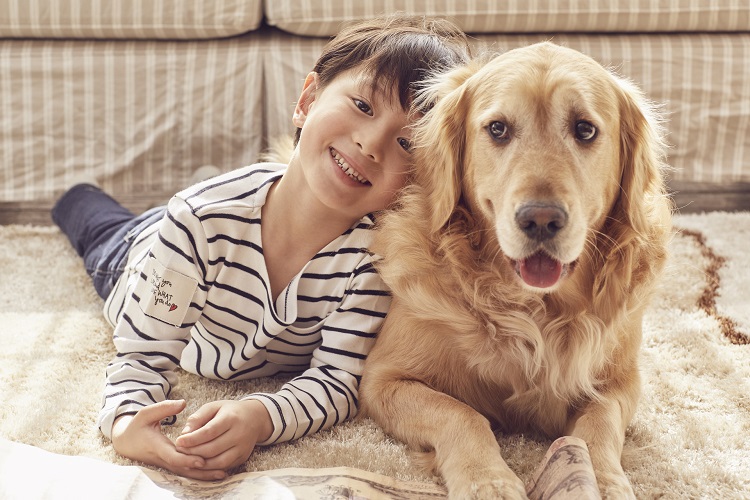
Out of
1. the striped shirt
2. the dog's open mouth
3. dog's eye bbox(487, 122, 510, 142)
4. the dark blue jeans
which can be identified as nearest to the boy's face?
the striped shirt

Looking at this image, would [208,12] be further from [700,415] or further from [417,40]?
[700,415]

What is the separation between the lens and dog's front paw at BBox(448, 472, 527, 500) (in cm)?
117

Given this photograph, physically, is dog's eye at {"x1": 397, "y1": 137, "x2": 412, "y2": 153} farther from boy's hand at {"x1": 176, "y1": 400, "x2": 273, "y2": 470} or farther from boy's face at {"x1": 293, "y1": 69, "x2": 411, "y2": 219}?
boy's hand at {"x1": 176, "y1": 400, "x2": 273, "y2": 470}

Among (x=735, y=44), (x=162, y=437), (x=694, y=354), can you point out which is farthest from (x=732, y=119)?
(x=162, y=437)

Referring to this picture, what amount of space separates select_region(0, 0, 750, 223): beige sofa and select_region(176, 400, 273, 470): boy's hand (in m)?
1.62

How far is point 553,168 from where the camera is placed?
4.26 feet

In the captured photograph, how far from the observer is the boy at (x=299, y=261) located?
156 cm

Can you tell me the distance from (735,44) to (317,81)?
1921 mm

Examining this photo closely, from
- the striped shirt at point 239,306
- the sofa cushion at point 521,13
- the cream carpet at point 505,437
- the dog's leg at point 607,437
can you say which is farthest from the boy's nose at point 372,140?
the sofa cushion at point 521,13

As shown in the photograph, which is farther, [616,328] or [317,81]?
[317,81]

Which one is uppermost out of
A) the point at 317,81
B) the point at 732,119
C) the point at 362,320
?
the point at 317,81

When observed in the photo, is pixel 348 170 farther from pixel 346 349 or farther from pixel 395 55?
pixel 346 349

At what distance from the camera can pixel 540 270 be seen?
1.35 m

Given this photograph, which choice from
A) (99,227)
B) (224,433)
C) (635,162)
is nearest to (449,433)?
(224,433)
